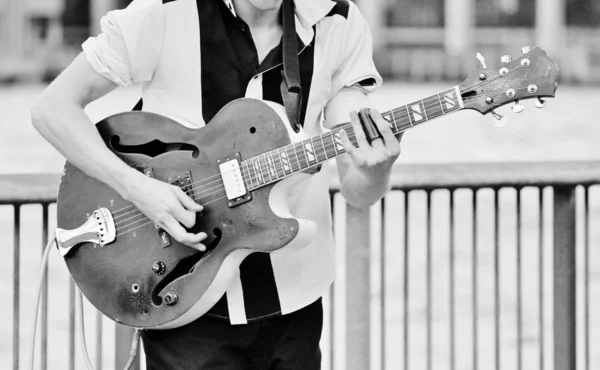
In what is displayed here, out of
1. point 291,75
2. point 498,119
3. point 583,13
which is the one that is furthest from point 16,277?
point 583,13

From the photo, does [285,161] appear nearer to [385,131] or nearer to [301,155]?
[301,155]

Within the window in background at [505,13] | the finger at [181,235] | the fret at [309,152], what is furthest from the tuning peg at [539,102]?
the window in background at [505,13]

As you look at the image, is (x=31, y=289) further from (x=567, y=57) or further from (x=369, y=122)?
(x=567, y=57)

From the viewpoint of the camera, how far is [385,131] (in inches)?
98.4

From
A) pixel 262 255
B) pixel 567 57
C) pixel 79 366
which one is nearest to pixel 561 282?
pixel 262 255

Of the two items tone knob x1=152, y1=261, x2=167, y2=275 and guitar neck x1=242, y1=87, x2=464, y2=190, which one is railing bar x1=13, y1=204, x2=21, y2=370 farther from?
guitar neck x1=242, y1=87, x2=464, y2=190

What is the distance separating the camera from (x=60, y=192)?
2.79 meters

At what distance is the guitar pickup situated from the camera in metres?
2.62

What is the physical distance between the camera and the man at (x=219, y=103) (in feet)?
8.54

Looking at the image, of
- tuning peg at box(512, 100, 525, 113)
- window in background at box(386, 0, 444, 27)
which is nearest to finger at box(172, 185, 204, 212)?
tuning peg at box(512, 100, 525, 113)

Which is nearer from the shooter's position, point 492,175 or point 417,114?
point 417,114

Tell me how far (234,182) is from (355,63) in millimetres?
481

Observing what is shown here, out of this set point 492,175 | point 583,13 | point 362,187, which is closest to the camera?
point 362,187

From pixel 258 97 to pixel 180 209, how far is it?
367mm
